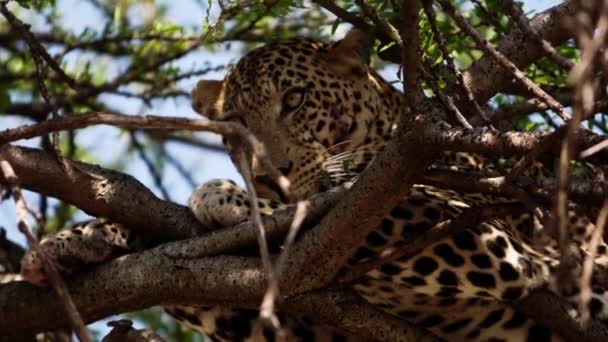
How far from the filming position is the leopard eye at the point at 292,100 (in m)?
6.43

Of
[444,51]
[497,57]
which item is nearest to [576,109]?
[497,57]

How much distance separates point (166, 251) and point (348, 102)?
6.67 ft

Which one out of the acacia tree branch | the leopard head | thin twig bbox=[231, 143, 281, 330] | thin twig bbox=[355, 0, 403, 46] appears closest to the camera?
thin twig bbox=[231, 143, 281, 330]

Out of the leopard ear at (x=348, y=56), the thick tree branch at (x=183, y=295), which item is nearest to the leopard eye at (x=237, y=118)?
the leopard ear at (x=348, y=56)

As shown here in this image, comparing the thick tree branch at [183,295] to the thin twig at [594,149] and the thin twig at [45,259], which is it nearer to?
the thin twig at [45,259]

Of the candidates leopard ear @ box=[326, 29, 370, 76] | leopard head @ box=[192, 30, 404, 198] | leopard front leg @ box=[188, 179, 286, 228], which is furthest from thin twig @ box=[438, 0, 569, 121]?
leopard ear @ box=[326, 29, 370, 76]

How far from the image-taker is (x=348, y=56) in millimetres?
6512

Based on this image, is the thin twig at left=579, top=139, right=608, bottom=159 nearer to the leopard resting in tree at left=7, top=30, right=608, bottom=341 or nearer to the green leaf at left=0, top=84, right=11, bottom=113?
the leopard resting in tree at left=7, top=30, right=608, bottom=341

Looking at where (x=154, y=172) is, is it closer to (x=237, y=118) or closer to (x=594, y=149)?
(x=237, y=118)

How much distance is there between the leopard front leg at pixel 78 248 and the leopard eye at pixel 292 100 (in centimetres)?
165

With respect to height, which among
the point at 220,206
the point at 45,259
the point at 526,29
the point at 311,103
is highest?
the point at 311,103

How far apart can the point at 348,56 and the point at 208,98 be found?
0.90 m

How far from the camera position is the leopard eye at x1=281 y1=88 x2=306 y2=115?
21.1ft

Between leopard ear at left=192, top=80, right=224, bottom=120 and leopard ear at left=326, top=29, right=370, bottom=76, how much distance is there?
69 cm
